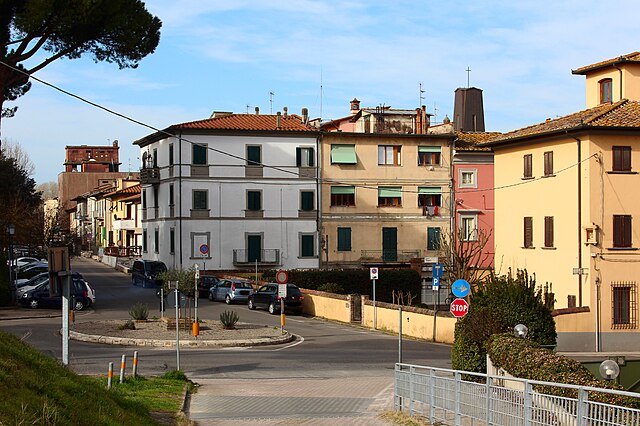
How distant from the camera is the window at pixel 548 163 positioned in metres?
40.1

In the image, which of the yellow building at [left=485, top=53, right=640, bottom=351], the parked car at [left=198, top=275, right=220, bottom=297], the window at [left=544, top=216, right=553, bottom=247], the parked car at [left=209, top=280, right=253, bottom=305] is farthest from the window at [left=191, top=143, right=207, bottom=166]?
the window at [left=544, top=216, right=553, bottom=247]

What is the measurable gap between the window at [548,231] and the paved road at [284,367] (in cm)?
955

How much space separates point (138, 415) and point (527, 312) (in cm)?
1177

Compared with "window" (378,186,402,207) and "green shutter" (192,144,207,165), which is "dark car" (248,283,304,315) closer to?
"green shutter" (192,144,207,165)

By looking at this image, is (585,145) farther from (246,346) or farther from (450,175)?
(450,175)

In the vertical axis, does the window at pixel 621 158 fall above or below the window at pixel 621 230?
above

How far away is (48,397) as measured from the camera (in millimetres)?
9227

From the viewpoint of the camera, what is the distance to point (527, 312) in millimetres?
21234

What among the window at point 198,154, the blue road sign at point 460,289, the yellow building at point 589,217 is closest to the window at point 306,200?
the window at point 198,154

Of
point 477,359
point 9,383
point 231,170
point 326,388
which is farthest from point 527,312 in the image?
point 231,170

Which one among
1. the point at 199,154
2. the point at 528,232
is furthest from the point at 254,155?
the point at 528,232

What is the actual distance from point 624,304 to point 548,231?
17.1 ft

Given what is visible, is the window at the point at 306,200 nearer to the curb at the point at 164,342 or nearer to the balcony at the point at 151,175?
the balcony at the point at 151,175

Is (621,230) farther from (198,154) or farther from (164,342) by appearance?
(198,154)
